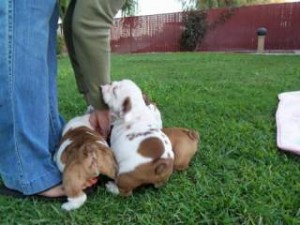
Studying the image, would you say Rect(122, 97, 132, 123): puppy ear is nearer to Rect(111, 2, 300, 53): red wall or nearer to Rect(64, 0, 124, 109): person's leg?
Rect(64, 0, 124, 109): person's leg

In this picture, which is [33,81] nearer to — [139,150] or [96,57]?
[96,57]

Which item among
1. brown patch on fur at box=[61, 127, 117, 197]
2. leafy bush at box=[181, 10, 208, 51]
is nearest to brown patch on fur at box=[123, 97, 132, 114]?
brown patch on fur at box=[61, 127, 117, 197]

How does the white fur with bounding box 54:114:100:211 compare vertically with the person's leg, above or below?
below

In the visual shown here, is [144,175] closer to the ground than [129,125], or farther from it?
closer to the ground

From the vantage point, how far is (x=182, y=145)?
2639mm

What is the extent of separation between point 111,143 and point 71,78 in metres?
4.24

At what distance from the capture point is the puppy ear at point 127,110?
2653mm

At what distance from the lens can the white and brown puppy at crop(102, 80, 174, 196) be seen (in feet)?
7.62

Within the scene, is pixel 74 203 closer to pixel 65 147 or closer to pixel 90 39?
pixel 65 147

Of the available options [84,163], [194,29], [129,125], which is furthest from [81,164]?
[194,29]

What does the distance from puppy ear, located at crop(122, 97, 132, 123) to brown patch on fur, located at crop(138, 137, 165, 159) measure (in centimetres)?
27

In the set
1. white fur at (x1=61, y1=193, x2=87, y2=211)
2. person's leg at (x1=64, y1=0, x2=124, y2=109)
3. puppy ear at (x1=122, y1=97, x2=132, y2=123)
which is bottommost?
white fur at (x1=61, y1=193, x2=87, y2=211)

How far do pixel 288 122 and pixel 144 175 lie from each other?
1578mm

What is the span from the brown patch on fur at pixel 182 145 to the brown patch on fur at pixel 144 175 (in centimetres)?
27
